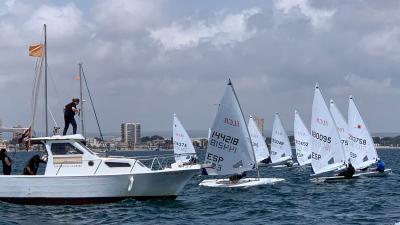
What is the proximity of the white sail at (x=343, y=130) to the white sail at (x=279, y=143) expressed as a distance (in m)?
24.4

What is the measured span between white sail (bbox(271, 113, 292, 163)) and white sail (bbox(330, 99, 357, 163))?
961 inches

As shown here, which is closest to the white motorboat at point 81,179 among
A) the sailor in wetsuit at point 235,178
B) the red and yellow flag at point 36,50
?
the red and yellow flag at point 36,50

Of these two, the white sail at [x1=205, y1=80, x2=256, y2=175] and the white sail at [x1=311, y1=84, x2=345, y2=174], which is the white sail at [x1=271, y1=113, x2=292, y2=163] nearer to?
the white sail at [x1=311, y1=84, x2=345, y2=174]

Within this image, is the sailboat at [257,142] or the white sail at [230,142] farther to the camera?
the sailboat at [257,142]

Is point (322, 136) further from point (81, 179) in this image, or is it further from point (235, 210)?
point (81, 179)

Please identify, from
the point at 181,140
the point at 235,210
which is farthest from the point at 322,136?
the point at 235,210

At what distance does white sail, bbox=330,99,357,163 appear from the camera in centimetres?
5994

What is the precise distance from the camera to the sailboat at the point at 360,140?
60.4 m

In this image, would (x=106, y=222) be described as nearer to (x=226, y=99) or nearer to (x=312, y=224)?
(x=312, y=224)

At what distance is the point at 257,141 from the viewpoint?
271 feet

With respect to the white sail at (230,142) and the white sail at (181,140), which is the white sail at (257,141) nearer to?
the white sail at (181,140)

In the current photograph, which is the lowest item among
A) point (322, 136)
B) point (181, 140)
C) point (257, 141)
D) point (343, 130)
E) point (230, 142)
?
point (230, 142)

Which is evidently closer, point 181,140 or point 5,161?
point 5,161

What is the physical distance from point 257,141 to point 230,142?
125 ft
